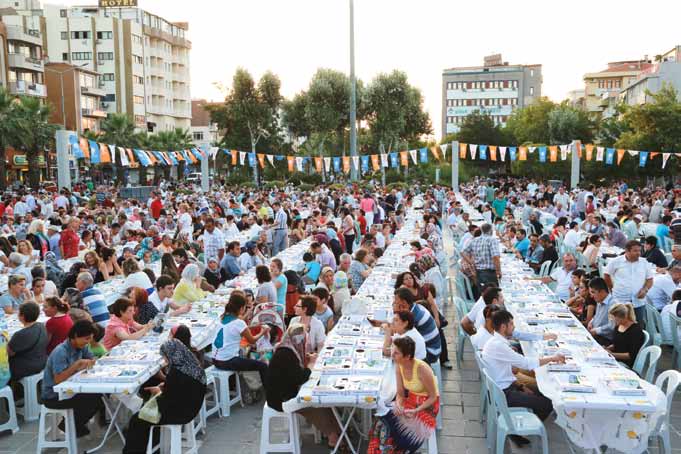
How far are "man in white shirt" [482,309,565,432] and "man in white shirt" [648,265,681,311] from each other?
318 cm

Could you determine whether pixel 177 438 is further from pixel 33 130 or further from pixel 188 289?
pixel 33 130

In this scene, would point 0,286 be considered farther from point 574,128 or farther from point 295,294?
point 574,128

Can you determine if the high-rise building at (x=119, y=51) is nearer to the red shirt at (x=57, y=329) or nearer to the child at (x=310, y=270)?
the child at (x=310, y=270)

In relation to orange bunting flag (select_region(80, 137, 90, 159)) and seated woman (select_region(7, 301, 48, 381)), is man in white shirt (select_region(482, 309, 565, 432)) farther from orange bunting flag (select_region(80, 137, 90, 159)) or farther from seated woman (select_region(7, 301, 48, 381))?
orange bunting flag (select_region(80, 137, 90, 159))

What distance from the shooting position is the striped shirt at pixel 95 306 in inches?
292

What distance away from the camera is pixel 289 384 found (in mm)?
5242

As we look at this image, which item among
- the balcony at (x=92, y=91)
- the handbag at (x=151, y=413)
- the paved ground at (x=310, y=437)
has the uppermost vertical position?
the balcony at (x=92, y=91)

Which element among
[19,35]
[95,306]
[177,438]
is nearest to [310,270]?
[95,306]

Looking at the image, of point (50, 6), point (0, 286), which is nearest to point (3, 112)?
point (0, 286)

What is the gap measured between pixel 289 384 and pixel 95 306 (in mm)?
3325

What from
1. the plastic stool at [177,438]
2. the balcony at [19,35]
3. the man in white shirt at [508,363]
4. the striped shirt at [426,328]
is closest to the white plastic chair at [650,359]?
the man in white shirt at [508,363]

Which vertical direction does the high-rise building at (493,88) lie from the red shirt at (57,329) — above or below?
above

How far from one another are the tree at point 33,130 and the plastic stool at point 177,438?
102 ft

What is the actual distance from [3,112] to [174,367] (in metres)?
31.9
